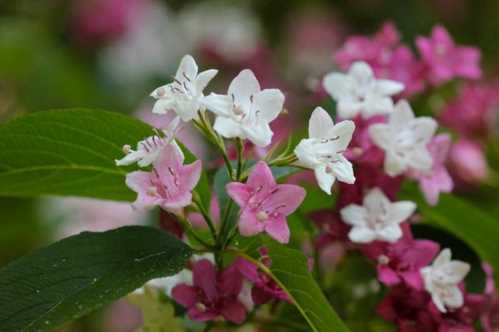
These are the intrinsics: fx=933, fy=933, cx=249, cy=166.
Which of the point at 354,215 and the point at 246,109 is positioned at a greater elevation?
the point at 246,109

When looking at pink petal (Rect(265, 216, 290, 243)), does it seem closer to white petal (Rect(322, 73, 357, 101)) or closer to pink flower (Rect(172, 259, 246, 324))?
pink flower (Rect(172, 259, 246, 324))

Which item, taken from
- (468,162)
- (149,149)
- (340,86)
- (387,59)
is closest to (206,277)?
(149,149)

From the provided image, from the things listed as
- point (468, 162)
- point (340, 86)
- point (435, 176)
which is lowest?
point (468, 162)

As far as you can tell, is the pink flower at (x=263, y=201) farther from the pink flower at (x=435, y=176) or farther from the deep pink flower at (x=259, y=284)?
the pink flower at (x=435, y=176)

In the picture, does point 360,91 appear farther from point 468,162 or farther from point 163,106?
point 468,162

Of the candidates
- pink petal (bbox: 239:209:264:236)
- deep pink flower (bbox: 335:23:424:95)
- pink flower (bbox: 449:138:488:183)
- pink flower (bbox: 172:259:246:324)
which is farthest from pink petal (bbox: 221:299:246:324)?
pink flower (bbox: 449:138:488:183)

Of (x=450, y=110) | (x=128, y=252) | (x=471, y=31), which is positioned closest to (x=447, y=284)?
(x=128, y=252)
